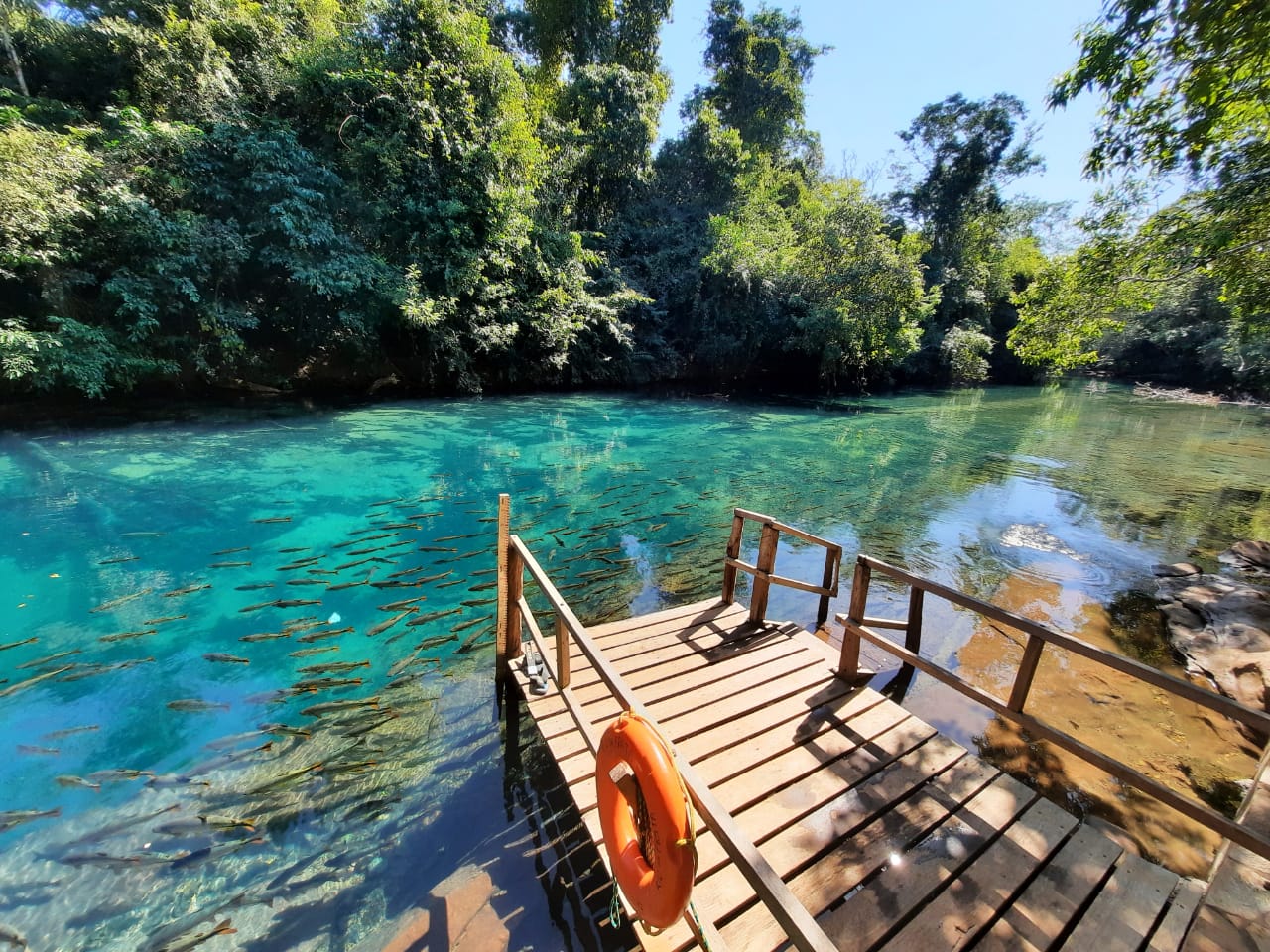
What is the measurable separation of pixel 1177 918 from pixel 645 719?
8.80 feet

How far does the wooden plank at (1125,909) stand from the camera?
7.43 feet

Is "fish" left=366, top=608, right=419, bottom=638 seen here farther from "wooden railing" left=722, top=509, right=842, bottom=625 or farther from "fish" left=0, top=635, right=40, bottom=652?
"wooden railing" left=722, top=509, right=842, bottom=625

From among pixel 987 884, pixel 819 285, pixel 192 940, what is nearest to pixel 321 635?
pixel 192 940

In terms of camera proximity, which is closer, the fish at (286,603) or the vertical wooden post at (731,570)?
the vertical wooden post at (731,570)

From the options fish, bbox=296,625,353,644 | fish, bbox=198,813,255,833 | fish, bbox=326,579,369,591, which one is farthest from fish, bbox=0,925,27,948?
fish, bbox=326,579,369,591

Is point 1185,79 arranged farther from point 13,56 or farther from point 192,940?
point 13,56

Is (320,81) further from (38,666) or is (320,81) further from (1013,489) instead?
(1013,489)

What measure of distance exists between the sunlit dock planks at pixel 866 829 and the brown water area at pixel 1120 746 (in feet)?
4.60

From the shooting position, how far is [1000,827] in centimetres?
284

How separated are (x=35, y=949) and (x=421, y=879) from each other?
6.32 ft

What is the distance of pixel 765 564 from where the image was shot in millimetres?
4977

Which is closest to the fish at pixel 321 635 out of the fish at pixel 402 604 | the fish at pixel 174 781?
the fish at pixel 402 604

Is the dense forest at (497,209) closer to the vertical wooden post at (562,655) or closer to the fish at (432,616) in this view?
the vertical wooden post at (562,655)

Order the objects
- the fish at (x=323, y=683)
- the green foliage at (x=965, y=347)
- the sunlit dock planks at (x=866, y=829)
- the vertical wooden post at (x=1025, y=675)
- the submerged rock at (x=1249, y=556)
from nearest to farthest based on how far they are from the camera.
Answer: the sunlit dock planks at (x=866, y=829), the vertical wooden post at (x=1025, y=675), the fish at (x=323, y=683), the submerged rock at (x=1249, y=556), the green foliage at (x=965, y=347)
